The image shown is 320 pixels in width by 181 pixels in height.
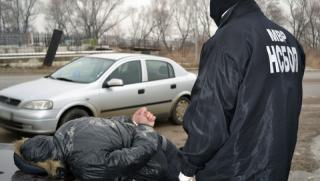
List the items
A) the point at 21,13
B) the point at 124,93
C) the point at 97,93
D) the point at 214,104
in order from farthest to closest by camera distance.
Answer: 1. the point at 21,13
2. the point at 124,93
3. the point at 97,93
4. the point at 214,104

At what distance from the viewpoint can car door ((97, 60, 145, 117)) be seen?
884cm

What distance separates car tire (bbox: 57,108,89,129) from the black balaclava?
19.2ft

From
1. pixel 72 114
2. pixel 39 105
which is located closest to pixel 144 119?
pixel 39 105

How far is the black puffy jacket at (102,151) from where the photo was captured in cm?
349

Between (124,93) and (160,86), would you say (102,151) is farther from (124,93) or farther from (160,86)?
(160,86)

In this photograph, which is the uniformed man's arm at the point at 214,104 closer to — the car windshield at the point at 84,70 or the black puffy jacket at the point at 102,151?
the black puffy jacket at the point at 102,151

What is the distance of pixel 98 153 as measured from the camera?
11.4 ft

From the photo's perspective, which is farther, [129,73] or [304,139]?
[129,73]

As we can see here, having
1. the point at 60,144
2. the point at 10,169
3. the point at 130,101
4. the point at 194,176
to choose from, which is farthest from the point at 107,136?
the point at 130,101

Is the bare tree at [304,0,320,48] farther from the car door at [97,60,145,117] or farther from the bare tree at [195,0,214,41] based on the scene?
the car door at [97,60,145,117]

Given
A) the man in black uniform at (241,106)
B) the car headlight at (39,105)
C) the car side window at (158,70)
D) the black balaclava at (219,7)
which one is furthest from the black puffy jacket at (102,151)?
the car side window at (158,70)

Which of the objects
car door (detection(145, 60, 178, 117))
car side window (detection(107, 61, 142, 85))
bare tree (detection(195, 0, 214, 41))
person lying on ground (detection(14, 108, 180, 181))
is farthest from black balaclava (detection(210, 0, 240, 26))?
bare tree (detection(195, 0, 214, 41))

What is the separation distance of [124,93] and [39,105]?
1621mm

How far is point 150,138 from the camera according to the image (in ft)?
12.3
